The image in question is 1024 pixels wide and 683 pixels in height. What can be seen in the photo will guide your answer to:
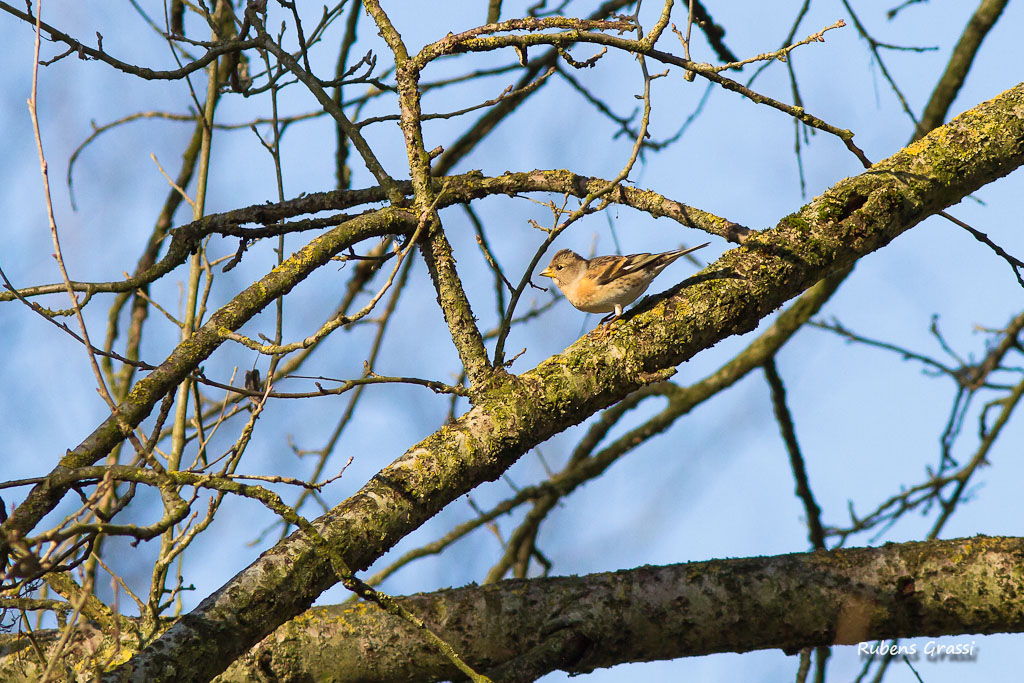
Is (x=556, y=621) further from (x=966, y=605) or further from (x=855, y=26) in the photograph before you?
(x=855, y=26)

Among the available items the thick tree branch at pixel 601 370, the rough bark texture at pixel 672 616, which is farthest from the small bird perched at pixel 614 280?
the rough bark texture at pixel 672 616

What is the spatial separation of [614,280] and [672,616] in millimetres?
1835

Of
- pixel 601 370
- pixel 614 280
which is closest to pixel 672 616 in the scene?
pixel 601 370

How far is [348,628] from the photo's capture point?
3.26m

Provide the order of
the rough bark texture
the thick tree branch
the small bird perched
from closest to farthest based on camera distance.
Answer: the thick tree branch
the rough bark texture
the small bird perched

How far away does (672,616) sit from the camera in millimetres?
3242

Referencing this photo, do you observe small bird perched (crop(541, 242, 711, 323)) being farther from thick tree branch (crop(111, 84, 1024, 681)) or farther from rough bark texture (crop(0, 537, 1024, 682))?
rough bark texture (crop(0, 537, 1024, 682))

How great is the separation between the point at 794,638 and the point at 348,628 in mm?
1673

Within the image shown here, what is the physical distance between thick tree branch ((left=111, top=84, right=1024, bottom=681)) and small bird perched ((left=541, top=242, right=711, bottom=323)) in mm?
1097

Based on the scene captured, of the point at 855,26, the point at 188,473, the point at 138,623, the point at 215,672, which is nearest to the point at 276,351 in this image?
the point at 188,473

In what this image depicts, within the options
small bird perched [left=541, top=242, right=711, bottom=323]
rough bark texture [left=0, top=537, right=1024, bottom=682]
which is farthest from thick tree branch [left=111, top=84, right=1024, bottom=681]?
small bird perched [left=541, top=242, right=711, bottom=323]

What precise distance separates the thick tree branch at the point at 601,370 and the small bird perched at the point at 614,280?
1.10 meters

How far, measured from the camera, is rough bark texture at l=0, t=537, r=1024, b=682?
3207 mm

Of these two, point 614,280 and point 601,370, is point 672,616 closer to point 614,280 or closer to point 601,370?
point 601,370
